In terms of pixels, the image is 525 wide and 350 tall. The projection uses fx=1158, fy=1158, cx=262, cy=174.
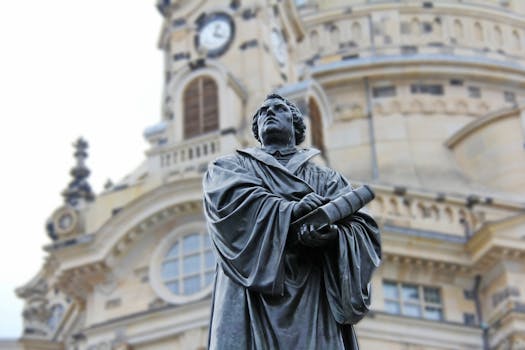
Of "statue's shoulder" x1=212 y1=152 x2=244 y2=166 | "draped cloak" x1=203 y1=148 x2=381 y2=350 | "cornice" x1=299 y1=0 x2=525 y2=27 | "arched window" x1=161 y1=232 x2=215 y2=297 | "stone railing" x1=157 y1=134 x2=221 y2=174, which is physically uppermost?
"cornice" x1=299 y1=0 x2=525 y2=27

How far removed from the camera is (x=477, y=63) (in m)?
39.0

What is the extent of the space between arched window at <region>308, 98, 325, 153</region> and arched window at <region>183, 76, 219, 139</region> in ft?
8.88

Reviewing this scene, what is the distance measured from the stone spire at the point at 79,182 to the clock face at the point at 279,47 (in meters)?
5.96

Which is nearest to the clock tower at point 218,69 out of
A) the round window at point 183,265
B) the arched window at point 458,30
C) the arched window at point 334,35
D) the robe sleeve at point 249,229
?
the round window at point 183,265

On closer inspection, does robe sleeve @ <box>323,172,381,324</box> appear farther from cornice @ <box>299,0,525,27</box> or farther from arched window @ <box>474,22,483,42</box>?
arched window @ <box>474,22,483,42</box>

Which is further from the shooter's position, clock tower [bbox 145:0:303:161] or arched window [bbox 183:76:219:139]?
arched window [bbox 183:76:219:139]

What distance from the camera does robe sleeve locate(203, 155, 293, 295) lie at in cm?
589

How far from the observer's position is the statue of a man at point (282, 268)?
588 cm

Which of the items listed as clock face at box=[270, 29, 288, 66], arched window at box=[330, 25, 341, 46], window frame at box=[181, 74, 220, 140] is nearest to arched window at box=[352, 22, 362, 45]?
arched window at box=[330, 25, 341, 46]

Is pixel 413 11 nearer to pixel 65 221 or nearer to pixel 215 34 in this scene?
pixel 215 34

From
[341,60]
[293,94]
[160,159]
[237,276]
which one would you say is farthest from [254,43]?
[237,276]

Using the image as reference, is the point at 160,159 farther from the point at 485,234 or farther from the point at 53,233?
the point at 485,234

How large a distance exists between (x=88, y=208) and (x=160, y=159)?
A: 238 centimetres

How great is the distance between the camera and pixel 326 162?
3059 cm
